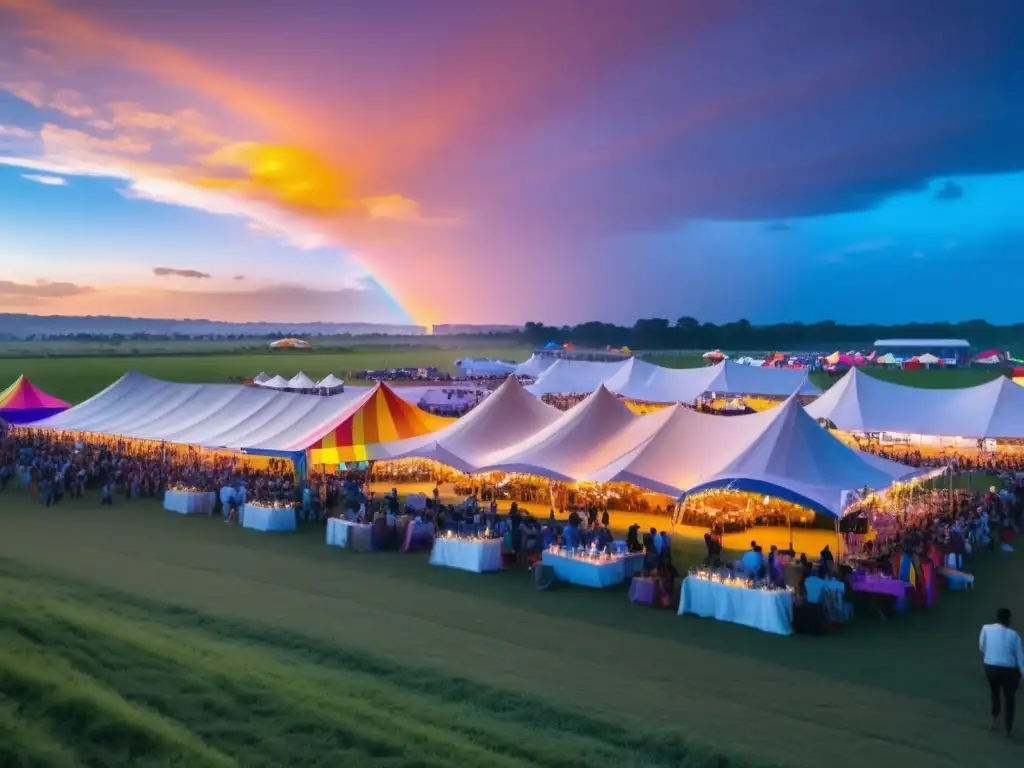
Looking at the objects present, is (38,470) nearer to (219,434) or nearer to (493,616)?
(219,434)

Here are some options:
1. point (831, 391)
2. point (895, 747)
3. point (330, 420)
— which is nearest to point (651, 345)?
point (831, 391)

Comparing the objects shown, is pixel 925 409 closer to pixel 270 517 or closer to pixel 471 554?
pixel 471 554

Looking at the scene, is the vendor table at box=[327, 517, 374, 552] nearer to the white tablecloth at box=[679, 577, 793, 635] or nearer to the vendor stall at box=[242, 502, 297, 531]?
the vendor stall at box=[242, 502, 297, 531]

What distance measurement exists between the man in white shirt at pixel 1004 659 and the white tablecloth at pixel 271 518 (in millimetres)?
12639

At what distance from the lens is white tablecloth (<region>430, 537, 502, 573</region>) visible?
12898 millimetres

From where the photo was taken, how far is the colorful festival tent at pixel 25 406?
2664 cm

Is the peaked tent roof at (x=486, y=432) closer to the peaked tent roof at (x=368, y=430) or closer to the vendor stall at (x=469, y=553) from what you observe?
the peaked tent roof at (x=368, y=430)

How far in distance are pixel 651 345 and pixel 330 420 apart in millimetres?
159995

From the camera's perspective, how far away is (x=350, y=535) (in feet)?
47.8

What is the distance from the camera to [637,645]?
9.29 m

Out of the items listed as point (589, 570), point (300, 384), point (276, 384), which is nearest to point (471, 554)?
point (589, 570)

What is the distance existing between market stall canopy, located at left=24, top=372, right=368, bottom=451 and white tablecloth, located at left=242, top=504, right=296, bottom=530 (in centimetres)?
236

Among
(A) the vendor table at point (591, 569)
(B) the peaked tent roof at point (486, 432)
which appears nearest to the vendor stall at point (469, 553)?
(A) the vendor table at point (591, 569)

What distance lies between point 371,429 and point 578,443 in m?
5.08
